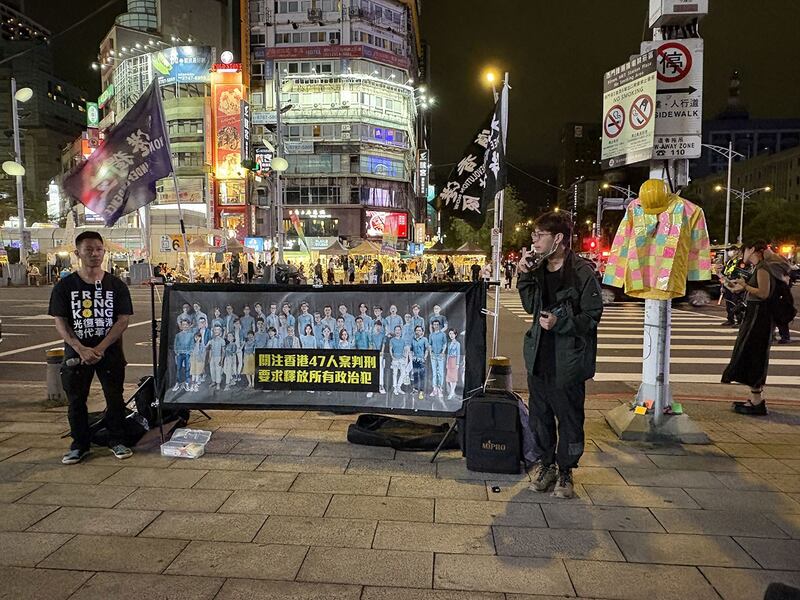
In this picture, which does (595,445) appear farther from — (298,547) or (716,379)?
(716,379)

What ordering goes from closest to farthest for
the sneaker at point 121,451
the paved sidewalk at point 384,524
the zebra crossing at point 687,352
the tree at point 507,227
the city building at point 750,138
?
1. the paved sidewalk at point 384,524
2. the sneaker at point 121,451
3. the zebra crossing at point 687,352
4. the tree at point 507,227
5. the city building at point 750,138

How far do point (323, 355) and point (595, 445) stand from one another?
2.85 metres

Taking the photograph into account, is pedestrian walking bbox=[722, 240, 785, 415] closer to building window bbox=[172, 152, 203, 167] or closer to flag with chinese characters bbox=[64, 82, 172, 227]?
flag with chinese characters bbox=[64, 82, 172, 227]

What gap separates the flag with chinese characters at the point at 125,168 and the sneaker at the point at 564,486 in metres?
5.76

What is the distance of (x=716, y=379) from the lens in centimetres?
900

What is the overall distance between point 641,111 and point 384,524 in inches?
185

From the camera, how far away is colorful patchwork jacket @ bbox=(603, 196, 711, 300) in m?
5.11

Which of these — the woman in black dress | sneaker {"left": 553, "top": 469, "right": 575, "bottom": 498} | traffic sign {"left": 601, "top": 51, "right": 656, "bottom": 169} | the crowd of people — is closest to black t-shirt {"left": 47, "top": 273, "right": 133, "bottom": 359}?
the crowd of people

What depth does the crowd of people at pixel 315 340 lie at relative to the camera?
5.18 metres

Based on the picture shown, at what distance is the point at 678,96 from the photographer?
5.59 metres

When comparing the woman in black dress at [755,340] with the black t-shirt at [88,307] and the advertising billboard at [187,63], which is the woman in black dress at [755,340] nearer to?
the black t-shirt at [88,307]

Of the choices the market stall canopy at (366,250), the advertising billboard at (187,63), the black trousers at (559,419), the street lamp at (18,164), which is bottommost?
the black trousers at (559,419)

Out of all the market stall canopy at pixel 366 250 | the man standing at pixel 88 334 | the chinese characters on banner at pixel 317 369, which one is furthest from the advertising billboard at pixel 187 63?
the chinese characters on banner at pixel 317 369

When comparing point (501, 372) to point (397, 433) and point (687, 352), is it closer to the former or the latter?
point (397, 433)
